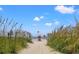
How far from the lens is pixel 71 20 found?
10.6ft

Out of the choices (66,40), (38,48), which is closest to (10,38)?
(38,48)

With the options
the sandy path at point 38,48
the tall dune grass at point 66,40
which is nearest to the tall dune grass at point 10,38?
the sandy path at point 38,48

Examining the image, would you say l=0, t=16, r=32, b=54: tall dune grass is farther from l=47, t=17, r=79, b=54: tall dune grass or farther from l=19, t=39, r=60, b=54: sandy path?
l=47, t=17, r=79, b=54: tall dune grass

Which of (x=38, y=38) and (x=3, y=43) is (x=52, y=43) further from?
(x=3, y=43)

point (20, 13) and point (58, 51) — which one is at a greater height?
point (20, 13)

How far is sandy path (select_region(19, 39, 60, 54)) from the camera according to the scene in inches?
128

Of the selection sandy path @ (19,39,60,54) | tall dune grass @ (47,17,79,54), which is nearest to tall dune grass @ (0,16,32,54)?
sandy path @ (19,39,60,54)

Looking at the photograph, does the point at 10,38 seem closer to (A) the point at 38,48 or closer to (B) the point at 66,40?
(A) the point at 38,48

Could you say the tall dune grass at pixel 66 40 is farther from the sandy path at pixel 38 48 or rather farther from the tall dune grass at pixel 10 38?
the tall dune grass at pixel 10 38

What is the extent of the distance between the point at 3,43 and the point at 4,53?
9 centimetres

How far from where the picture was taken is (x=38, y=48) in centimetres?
327

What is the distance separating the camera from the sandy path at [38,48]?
10.7 feet
